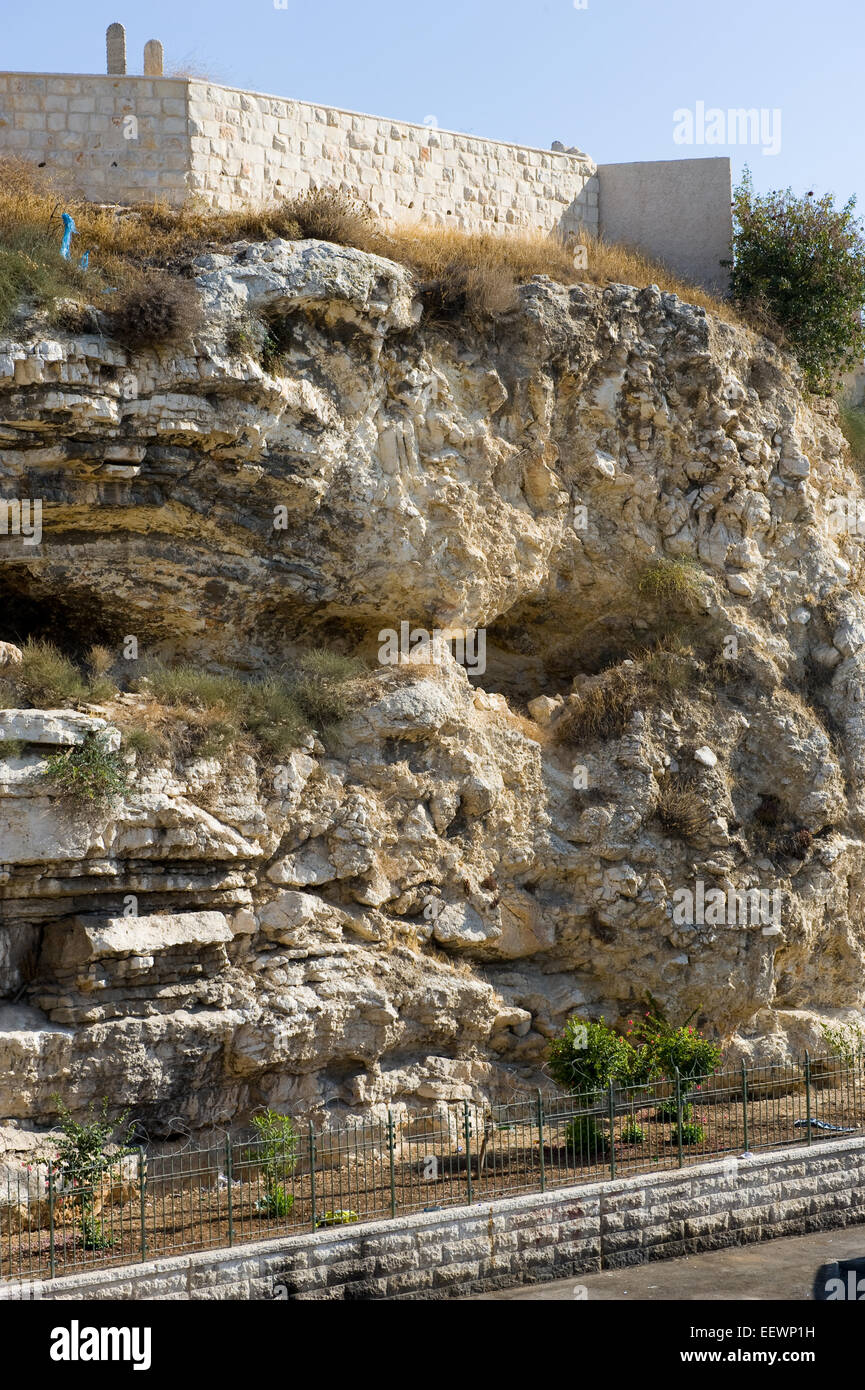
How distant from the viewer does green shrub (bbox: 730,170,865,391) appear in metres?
21.7

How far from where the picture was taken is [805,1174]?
14672 mm

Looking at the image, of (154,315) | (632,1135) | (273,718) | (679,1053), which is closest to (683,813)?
(679,1053)

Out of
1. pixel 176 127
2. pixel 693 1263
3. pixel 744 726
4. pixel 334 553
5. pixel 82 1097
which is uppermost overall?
pixel 176 127

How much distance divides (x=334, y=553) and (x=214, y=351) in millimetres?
2921

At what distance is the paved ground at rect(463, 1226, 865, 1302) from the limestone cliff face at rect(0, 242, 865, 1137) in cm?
356

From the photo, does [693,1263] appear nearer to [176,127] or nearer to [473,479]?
[473,479]

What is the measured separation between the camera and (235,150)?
18688 millimetres

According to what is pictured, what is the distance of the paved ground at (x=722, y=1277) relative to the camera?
1265 centimetres

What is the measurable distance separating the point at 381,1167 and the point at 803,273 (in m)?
15.0

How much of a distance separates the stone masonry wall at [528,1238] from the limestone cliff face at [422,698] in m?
Answer: 2.94

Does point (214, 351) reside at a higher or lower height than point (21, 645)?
higher

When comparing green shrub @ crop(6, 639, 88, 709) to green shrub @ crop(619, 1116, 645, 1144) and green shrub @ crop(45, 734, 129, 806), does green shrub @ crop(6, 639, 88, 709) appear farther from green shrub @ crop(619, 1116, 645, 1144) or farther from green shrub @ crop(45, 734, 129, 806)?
green shrub @ crop(619, 1116, 645, 1144)
